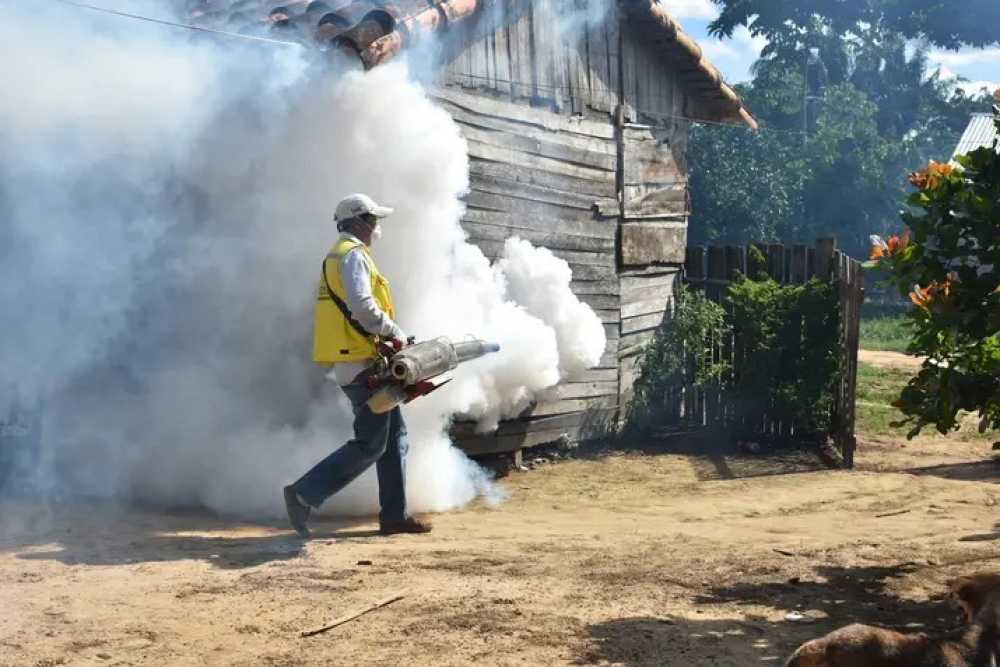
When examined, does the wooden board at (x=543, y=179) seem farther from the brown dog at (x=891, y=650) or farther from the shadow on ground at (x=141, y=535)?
the brown dog at (x=891, y=650)

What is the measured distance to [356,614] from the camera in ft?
16.7

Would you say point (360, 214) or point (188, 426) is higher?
point (360, 214)

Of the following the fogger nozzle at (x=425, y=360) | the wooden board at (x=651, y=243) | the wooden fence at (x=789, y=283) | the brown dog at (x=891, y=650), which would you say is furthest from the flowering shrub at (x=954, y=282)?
the wooden board at (x=651, y=243)

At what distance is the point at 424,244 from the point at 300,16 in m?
1.86

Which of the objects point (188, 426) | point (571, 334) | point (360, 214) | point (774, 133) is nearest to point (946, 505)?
point (571, 334)

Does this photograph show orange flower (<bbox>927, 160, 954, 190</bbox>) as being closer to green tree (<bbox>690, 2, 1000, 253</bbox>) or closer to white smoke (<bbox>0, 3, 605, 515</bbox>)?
white smoke (<bbox>0, 3, 605, 515</bbox>)

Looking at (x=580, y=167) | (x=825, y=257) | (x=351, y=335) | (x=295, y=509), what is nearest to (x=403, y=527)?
(x=295, y=509)

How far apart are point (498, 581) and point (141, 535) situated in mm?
2293

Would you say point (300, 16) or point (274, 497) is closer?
point (274, 497)

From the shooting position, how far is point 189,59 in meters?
7.89

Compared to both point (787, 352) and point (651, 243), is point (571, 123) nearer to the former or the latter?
point (651, 243)

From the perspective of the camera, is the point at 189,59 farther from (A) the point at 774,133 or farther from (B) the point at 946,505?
(A) the point at 774,133

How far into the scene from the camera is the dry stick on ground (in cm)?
489

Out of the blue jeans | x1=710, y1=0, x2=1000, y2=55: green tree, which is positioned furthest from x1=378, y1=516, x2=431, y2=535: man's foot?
x1=710, y1=0, x2=1000, y2=55: green tree
